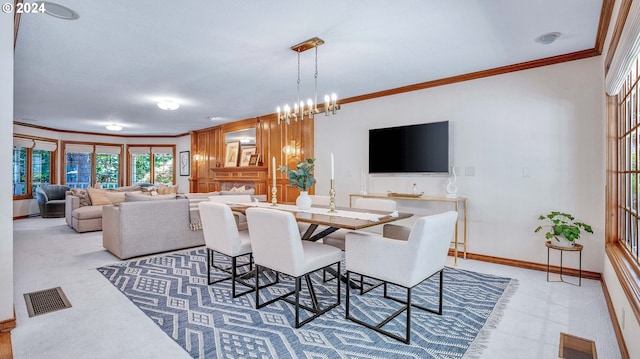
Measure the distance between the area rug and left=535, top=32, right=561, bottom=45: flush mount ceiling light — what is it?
2.31 metres

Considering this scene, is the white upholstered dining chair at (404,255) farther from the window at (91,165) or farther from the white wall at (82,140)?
the window at (91,165)

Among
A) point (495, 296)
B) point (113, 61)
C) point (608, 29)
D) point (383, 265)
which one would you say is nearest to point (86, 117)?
point (113, 61)

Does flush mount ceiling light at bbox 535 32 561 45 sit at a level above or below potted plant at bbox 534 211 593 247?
above

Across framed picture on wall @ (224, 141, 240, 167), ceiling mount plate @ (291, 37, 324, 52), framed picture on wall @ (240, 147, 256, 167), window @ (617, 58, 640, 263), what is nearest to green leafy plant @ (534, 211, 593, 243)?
window @ (617, 58, 640, 263)

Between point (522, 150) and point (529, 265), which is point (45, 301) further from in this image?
point (522, 150)

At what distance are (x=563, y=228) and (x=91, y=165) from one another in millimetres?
11281

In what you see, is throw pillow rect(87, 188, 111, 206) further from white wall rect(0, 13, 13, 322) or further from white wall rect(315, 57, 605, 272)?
white wall rect(315, 57, 605, 272)

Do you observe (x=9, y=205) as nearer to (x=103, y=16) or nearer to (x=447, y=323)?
(x=103, y=16)

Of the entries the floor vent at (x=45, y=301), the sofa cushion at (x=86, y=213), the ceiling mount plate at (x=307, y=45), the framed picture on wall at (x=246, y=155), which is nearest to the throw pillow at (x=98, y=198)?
the sofa cushion at (x=86, y=213)

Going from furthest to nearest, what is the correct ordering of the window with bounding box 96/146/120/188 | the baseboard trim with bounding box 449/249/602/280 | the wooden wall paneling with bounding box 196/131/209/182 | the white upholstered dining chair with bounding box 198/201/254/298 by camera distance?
the window with bounding box 96/146/120/188 < the wooden wall paneling with bounding box 196/131/209/182 < the baseboard trim with bounding box 449/249/602/280 < the white upholstered dining chair with bounding box 198/201/254/298

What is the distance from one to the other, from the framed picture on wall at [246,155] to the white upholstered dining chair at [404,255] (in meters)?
5.45

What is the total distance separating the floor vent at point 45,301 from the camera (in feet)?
8.19

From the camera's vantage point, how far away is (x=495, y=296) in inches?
112

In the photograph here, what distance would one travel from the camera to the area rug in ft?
6.48
